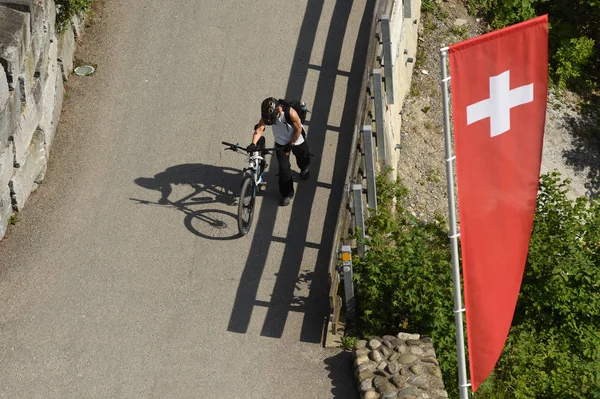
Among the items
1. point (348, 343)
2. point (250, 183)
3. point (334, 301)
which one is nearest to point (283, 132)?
point (250, 183)

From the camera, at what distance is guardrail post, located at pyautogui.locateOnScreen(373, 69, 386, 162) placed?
11.3m

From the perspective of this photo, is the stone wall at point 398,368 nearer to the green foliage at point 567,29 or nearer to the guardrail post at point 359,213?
the guardrail post at point 359,213

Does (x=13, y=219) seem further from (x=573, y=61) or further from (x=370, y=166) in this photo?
(x=573, y=61)

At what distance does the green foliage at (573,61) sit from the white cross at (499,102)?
462 inches

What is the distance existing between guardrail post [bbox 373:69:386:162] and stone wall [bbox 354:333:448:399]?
311cm

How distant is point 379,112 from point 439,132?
433 cm

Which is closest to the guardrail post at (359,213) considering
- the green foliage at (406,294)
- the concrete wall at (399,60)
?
the green foliage at (406,294)

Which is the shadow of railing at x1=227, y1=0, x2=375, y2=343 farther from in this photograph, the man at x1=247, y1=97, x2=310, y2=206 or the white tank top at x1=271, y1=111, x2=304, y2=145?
the white tank top at x1=271, y1=111, x2=304, y2=145

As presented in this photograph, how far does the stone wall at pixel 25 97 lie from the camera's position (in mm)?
10469

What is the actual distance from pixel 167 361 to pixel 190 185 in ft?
9.00

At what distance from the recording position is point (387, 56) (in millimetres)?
12086

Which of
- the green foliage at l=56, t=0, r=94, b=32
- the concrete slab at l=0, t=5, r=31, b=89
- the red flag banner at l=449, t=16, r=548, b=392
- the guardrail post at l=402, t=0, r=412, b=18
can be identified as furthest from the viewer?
the guardrail post at l=402, t=0, r=412, b=18

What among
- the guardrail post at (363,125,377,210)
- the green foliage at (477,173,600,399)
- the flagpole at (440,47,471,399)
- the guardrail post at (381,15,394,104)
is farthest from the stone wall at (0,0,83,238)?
the green foliage at (477,173,600,399)

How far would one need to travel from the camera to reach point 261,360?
9711 millimetres
